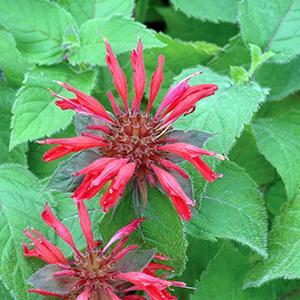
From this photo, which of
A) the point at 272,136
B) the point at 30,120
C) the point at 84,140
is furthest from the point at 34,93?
the point at 272,136

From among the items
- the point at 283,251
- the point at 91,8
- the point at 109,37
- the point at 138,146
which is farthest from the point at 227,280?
the point at 91,8

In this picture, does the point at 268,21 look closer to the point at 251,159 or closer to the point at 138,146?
the point at 251,159

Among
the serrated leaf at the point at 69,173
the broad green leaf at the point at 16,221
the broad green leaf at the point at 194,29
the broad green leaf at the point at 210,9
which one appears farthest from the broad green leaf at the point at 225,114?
the broad green leaf at the point at 194,29

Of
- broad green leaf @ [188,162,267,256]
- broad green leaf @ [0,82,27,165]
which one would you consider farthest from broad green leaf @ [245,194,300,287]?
broad green leaf @ [0,82,27,165]

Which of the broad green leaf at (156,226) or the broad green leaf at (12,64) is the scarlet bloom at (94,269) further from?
the broad green leaf at (12,64)

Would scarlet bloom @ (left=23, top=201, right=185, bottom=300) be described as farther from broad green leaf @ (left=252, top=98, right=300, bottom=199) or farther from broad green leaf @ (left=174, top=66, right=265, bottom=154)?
broad green leaf @ (left=252, top=98, right=300, bottom=199)

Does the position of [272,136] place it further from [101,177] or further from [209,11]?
[101,177]

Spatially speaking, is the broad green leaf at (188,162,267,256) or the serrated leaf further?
the broad green leaf at (188,162,267,256)
